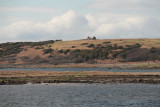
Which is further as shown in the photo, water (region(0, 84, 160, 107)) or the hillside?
the hillside

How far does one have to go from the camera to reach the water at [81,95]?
137 feet

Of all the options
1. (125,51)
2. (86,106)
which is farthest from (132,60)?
(86,106)

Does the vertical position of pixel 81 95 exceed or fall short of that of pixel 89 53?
it falls short

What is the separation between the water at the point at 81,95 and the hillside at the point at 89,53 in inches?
3467

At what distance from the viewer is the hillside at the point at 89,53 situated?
150000mm

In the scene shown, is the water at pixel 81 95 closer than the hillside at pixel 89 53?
Yes

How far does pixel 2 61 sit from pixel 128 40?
242 ft

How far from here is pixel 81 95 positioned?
4894 cm

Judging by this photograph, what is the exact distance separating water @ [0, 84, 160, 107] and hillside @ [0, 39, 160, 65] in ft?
289

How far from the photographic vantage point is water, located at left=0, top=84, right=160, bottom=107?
41750mm

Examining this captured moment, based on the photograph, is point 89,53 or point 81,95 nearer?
point 81,95

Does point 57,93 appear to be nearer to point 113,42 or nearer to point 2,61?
point 2,61

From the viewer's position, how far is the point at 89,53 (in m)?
163

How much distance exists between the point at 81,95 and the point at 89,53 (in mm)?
114577
